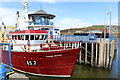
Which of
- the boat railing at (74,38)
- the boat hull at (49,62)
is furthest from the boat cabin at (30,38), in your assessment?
the boat railing at (74,38)

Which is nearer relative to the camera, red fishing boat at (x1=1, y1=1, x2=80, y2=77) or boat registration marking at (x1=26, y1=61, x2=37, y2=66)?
red fishing boat at (x1=1, y1=1, x2=80, y2=77)

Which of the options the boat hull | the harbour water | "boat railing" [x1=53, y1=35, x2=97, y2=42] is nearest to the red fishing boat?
the boat hull

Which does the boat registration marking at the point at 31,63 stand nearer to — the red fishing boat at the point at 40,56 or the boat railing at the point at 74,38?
the red fishing boat at the point at 40,56

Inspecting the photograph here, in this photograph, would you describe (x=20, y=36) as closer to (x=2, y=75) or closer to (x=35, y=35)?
(x=35, y=35)

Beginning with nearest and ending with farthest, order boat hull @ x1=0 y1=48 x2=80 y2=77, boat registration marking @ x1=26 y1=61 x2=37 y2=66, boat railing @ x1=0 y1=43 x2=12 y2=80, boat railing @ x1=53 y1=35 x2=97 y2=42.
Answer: boat hull @ x1=0 y1=48 x2=80 y2=77, boat registration marking @ x1=26 y1=61 x2=37 y2=66, boat railing @ x1=0 y1=43 x2=12 y2=80, boat railing @ x1=53 y1=35 x2=97 y2=42

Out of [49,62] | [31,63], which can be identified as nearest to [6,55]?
[31,63]

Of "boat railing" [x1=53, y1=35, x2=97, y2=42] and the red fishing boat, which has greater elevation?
"boat railing" [x1=53, y1=35, x2=97, y2=42]

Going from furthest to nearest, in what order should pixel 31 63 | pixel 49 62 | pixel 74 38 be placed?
pixel 74 38
pixel 31 63
pixel 49 62

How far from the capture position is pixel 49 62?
14797mm

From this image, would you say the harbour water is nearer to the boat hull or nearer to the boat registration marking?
the boat hull

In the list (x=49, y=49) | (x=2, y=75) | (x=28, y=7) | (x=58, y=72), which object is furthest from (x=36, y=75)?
(x=28, y=7)

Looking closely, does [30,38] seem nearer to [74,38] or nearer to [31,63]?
[31,63]

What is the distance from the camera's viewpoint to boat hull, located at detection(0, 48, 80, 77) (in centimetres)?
1456

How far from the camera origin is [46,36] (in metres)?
18.0
